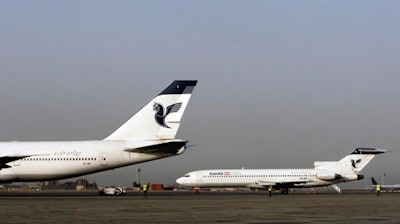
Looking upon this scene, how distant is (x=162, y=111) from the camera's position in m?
49.9

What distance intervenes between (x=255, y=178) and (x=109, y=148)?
35.6 meters

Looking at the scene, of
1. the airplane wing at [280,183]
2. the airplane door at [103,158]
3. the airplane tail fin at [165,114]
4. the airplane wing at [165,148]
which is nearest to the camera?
the airplane wing at [165,148]

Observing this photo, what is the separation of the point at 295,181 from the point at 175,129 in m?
33.5

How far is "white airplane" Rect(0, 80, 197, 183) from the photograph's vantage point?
49375mm

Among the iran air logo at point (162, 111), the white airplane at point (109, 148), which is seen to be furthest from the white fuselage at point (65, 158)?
the iran air logo at point (162, 111)

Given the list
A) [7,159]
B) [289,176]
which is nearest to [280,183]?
[289,176]

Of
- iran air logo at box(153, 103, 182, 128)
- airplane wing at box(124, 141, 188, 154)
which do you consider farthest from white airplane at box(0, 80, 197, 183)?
airplane wing at box(124, 141, 188, 154)

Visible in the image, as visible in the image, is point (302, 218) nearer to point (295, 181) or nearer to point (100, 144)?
point (100, 144)

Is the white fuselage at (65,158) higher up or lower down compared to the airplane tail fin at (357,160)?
lower down

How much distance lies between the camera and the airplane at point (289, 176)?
79.6m

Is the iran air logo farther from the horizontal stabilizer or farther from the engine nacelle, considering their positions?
the engine nacelle

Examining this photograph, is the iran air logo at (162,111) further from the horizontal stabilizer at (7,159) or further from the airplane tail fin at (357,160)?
the airplane tail fin at (357,160)

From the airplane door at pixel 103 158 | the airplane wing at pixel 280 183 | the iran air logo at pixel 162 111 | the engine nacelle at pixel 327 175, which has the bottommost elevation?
the airplane door at pixel 103 158

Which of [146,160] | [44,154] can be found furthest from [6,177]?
[146,160]
